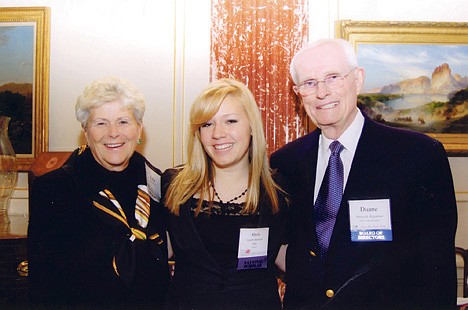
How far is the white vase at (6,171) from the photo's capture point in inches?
108

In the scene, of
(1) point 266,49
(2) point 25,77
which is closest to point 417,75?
Answer: (1) point 266,49

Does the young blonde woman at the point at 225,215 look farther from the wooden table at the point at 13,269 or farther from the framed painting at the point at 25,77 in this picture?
the framed painting at the point at 25,77

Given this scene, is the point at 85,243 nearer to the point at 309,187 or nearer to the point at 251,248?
the point at 251,248

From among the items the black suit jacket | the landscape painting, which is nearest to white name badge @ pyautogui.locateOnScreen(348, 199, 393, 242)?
the black suit jacket

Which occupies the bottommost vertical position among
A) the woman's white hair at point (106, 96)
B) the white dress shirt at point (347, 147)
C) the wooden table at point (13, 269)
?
the wooden table at point (13, 269)

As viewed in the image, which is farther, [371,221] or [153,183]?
[153,183]

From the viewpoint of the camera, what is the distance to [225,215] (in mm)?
1942

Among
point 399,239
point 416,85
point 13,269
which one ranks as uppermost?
point 416,85

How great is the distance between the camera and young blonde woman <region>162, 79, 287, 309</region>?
1.90 metres

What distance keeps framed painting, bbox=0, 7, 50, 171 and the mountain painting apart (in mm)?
2093

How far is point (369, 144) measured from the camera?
1.84m

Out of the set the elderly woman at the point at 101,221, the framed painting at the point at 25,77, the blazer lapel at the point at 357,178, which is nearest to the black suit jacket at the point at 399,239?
the blazer lapel at the point at 357,178

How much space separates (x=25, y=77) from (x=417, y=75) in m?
2.62

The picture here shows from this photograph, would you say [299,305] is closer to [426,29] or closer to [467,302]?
[467,302]
